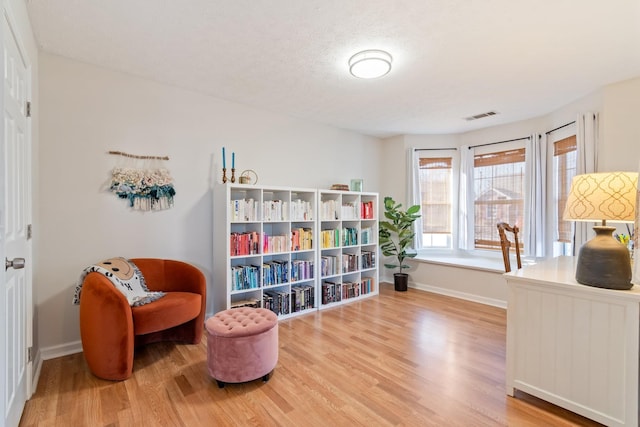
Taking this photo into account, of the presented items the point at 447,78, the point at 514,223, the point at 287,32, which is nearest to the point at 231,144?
the point at 287,32

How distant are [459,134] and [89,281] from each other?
5112mm

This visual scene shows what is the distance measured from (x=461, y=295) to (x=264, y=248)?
9.45 feet

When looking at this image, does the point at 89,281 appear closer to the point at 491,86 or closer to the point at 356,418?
the point at 356,418

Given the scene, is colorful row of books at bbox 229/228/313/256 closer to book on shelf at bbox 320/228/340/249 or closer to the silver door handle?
book on shelf at bbox 320/228/340/249

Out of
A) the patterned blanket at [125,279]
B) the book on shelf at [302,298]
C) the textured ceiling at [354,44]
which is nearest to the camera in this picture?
the textured ceiling at [354,44]

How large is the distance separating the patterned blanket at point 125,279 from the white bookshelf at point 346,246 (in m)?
1.94

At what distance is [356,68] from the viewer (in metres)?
2.51

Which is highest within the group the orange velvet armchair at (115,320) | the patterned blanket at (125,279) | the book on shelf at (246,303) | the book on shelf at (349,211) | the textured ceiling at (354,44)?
the textured ceiling at (354,44)

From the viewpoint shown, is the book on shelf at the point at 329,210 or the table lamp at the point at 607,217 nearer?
the table lamp at the point at 607,217

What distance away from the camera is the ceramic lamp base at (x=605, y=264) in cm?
165

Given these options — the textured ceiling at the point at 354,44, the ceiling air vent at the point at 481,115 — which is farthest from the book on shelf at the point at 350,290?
the ceiling air vent at the point at 481,115

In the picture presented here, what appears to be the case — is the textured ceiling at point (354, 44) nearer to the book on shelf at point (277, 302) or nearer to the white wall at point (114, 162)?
the white wall at point (114, 162)

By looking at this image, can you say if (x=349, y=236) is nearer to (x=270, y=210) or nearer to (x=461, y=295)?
(x=270, y=210)

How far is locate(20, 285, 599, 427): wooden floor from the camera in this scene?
1775 mm
